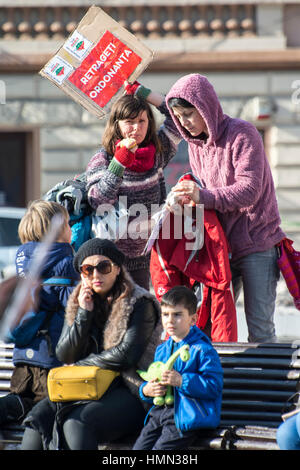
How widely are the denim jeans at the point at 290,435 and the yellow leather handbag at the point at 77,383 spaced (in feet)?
2.73

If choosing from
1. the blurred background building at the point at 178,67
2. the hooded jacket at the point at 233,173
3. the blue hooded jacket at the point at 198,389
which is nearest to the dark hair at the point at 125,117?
the hooded jacket at the point at 233,173

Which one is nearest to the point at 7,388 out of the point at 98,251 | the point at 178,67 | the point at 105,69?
the point at 98,251

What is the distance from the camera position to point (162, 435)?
3.99 meters

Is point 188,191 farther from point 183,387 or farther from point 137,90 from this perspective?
point 183,387

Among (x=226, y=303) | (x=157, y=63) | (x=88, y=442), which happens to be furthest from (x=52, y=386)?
(x=157, y=63)

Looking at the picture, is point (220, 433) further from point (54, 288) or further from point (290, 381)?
point (54, 288)

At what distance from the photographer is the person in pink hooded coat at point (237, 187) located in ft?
15.5

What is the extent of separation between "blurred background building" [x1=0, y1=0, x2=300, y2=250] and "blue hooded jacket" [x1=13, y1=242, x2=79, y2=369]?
11.6m

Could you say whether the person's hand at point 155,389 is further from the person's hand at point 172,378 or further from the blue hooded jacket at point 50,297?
the blue hooded jacket at point 50,297

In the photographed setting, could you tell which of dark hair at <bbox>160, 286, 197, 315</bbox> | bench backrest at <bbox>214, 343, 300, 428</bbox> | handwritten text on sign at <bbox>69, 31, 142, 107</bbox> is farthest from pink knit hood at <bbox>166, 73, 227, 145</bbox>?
bench backrest at <bbox>214, 343, 300, 428</bbox>

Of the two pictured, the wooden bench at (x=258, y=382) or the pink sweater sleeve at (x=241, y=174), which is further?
the pink sweater sleeve at (x=241, y=174)

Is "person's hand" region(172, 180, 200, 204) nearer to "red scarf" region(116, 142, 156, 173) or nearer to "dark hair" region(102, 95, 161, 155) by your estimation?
"red scarf" region(116, 142, 156, 173)

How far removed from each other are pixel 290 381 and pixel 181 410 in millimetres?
781

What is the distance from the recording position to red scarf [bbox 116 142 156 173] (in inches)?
198
